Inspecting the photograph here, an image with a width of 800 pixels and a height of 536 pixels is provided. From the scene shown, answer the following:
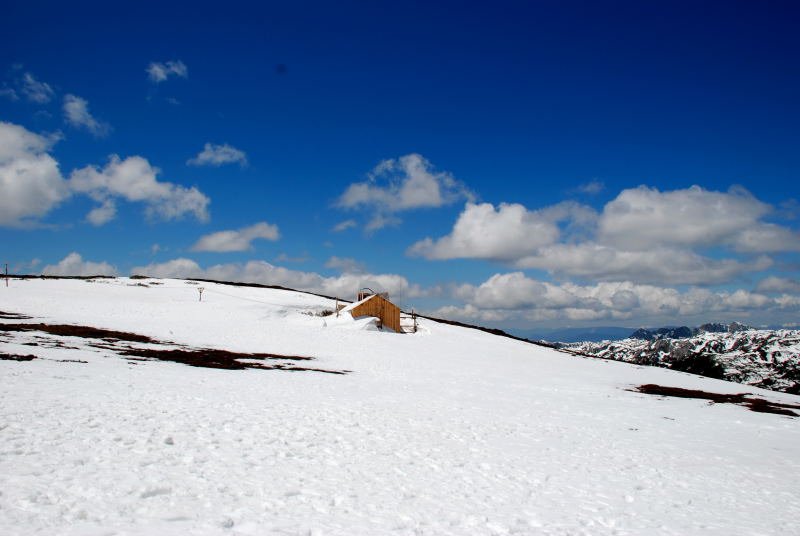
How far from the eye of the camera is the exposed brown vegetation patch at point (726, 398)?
28781mm

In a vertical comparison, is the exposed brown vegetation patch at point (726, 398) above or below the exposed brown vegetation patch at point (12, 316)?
below

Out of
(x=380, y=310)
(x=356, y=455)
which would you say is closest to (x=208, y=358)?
(x=356, y=455)

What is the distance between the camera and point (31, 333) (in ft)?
104

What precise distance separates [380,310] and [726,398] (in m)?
39.5

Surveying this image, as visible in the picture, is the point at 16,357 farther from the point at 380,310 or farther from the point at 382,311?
the point at 382,311

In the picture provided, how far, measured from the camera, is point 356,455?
39.1ft

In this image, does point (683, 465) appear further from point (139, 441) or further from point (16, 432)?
point (16, 432)

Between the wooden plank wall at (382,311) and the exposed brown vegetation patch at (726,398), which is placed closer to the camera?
the exposed brown vegetation patch at (726,398)

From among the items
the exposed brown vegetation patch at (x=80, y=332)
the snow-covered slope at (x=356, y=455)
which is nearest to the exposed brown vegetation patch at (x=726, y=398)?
the snow-covered slope at (x=356, y=455)

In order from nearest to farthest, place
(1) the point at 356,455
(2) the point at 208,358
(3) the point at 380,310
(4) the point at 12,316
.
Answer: (1) the point at 356,455
(2) the point at 208,358
(4) the point at 12,316
(3) the point at 380,310

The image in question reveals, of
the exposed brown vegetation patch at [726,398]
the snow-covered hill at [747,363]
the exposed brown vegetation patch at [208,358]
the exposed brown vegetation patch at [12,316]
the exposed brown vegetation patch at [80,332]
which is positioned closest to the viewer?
the exposed brown vegetation patch at [208,358]

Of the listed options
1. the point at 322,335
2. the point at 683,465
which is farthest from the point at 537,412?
the point at 322,335

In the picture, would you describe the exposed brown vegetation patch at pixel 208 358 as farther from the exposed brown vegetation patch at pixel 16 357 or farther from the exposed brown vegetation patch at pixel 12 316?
the exposed brown vegetation patch at pixel 12 316

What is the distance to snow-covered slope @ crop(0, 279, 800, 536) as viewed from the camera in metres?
8.02
